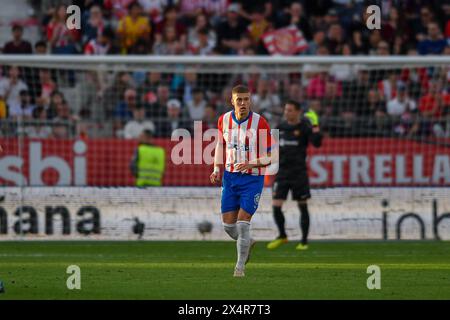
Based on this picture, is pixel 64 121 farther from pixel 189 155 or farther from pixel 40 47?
pixel 40 47

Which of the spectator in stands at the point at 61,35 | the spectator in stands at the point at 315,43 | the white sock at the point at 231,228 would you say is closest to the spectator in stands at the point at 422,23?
the spectator in stands at the point at 315,43

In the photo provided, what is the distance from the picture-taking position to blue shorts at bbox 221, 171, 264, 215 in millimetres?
11633

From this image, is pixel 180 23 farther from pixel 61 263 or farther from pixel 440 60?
pixel 61 263

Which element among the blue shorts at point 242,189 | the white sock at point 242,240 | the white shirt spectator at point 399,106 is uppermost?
the white shirt spectator at point 399,106

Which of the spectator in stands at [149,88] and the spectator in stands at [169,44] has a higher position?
the spectator in stands at [169,44]

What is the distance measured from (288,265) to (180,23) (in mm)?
9929

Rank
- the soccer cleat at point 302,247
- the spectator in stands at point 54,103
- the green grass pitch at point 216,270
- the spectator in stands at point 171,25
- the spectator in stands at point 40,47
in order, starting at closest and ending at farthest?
the green grass pitch at point 216,270
the soccer cleat at point 302,247
the spectator in stands at point 54,103
the spectator in stands at point 40,47
the spectator in stands at point 171,25

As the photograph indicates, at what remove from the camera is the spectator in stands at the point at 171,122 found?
18688 mm

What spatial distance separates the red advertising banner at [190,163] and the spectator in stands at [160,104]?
2.71ft

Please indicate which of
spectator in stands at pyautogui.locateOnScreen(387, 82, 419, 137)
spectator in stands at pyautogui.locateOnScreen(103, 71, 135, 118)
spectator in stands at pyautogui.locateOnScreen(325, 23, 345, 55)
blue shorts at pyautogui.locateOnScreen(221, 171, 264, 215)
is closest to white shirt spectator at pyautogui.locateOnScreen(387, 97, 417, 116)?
spectator in stands at pyautogui.locateOnScreen(387, 82, 419, 137)

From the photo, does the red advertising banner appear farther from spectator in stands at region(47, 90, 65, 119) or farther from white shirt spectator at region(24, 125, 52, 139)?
spectator in stands at region(47, 90, 65, 119)

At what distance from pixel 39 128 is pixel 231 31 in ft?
18.3

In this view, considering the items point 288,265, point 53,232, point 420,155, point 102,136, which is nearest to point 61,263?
point 288,265

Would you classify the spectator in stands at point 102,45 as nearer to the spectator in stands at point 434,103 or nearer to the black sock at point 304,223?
the spectator in stands at point 434,103
